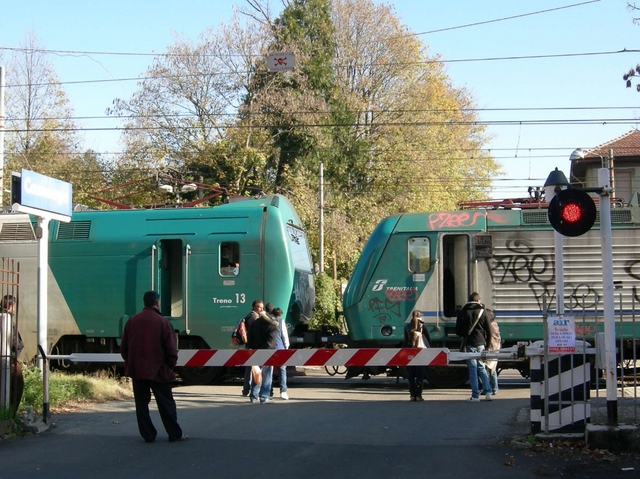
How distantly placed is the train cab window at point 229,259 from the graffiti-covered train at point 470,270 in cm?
245

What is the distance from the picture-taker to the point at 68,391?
1272cm

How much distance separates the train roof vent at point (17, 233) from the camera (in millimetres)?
17547

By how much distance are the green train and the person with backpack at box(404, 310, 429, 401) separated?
10.4 ft

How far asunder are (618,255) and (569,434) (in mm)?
7641

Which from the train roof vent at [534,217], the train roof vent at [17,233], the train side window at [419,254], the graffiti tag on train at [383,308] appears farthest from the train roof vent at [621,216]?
the train roof vent at [17,233]

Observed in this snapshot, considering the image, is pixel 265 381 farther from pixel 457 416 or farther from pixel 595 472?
pixel 595 472

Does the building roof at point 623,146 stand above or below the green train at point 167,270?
above

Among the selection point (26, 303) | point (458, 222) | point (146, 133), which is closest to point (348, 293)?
point (458, 222)

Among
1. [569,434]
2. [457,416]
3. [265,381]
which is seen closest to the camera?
[569,434]

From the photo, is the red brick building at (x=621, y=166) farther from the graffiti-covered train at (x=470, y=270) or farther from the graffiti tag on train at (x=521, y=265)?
the graffiti tag on train at (x=521, y=265)

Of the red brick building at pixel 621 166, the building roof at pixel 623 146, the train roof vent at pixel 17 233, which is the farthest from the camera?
the building roof at pixel 623 146

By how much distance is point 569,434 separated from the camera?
888 cm

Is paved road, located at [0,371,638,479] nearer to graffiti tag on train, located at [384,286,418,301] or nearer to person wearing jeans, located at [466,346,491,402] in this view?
person wearing jeans, located at [466,346,491,402]

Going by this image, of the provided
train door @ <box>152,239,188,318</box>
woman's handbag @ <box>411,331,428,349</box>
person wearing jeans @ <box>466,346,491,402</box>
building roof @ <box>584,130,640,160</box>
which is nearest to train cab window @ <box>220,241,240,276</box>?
train door @ <box>152,239,188,318</box>
